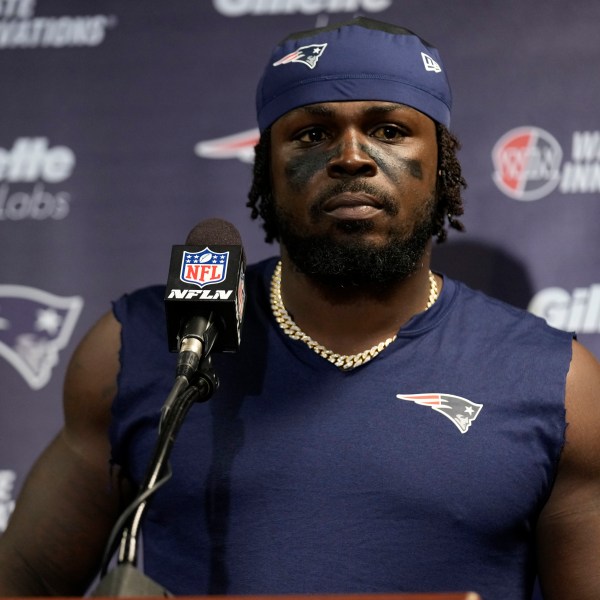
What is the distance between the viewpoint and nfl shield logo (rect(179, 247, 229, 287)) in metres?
1.25

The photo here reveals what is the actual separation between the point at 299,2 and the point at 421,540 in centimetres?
116

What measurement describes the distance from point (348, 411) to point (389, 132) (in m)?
0.46

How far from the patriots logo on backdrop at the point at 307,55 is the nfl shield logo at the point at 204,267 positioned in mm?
595

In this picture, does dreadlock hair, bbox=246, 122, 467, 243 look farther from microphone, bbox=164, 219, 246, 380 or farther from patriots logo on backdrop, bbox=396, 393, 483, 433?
microphone, bbox=164, 219, 246, 380

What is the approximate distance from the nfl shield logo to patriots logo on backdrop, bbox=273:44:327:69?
1.95 ft

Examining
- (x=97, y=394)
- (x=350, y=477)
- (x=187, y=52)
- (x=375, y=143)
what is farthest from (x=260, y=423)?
(x=187, y=52)

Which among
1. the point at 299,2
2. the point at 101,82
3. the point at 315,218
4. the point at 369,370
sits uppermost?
the point at 299,2

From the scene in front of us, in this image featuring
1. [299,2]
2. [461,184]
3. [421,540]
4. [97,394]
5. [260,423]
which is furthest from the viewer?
[299,2]

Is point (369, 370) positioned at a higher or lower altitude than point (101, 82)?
lower

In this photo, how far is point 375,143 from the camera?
1698 mm

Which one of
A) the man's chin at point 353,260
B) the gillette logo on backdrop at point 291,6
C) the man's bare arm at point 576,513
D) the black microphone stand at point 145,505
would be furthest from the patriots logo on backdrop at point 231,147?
the black microphone stand at point 145,505

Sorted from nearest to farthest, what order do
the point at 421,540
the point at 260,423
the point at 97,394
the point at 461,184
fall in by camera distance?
the point at 421,540 < the point at 260,423 < the point at 97,394 < the point at 461,184

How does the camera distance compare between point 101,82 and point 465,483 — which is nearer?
point 465,483

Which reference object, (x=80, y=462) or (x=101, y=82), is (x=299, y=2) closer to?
(x=101, y=82)
